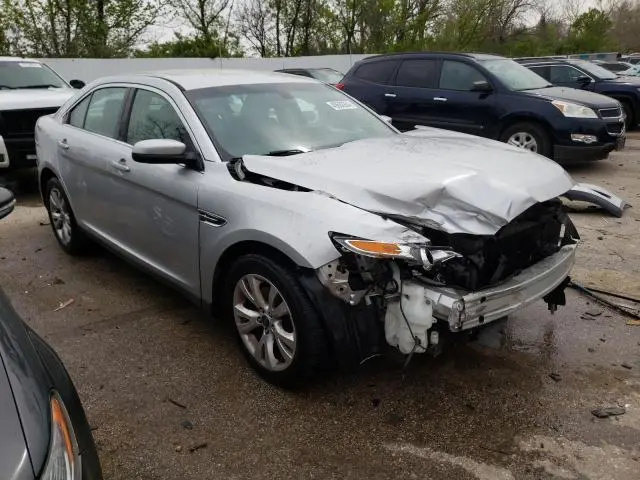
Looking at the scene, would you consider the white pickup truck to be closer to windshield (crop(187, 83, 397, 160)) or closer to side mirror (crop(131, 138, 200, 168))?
windshield (crop(187, 83, 397, 160))

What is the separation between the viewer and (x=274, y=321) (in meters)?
3.03

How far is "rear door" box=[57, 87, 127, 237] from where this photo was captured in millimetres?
4285

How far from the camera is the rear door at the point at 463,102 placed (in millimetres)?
8805

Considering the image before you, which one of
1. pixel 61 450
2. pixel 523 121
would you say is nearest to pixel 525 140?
pixel 523 121

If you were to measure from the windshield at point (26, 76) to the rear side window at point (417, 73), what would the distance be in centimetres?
543

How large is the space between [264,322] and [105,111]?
2.47 metres

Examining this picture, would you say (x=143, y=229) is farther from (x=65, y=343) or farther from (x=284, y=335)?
(x=284, y=335)

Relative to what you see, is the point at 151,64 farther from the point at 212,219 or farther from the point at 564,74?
the point at 212,219

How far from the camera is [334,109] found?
13.7 feet

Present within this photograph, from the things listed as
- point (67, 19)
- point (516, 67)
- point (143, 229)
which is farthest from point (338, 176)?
point (67, 19)

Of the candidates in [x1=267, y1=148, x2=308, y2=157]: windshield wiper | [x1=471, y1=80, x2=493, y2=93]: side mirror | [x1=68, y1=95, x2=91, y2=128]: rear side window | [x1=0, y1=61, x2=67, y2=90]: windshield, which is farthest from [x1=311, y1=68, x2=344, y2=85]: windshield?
[x1=267, y1=148, x2=308, y2=157]: windshield wiper

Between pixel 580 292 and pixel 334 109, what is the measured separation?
2.31 metres

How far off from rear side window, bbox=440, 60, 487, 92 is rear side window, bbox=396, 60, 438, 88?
168mm

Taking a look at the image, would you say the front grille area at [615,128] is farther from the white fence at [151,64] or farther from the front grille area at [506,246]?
Answer: the white fence at [151,64]
